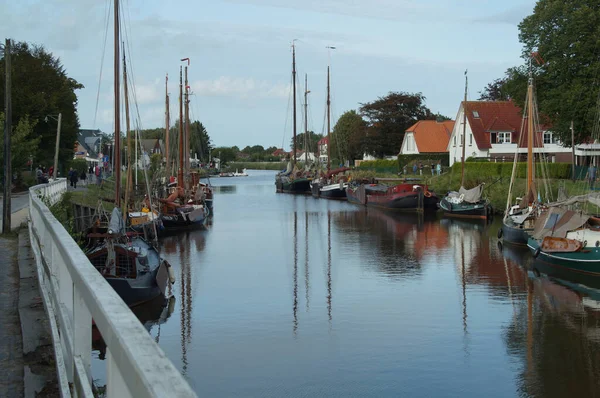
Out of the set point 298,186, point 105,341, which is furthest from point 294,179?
point 105,341

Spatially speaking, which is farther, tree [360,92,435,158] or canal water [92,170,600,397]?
tree [360,92,435,158]

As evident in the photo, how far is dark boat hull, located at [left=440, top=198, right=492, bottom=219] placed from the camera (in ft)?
145

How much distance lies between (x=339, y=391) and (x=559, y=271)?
49.3 feet

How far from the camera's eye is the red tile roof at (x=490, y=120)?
245 ft

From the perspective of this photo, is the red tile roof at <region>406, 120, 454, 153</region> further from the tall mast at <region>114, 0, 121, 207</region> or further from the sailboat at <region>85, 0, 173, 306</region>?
the sailboat at <region>85, 0, 173, 306</region>

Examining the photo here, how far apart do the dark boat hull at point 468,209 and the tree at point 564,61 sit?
26.1 feet

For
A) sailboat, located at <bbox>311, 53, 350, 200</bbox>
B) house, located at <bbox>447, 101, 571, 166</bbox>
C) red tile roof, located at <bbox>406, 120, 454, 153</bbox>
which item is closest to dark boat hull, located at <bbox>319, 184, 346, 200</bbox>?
sailboat, located at <bbox>311, 53, 350, 200</bbox>

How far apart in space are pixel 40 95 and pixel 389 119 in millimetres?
57123

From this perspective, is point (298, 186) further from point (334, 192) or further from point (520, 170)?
point (520, 170)

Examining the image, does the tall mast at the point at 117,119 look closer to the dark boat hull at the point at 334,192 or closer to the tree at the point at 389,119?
the dark boat hull at the point at 334,192

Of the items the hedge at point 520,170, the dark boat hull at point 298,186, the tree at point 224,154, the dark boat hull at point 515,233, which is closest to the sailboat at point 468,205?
the hedge at point 520,170

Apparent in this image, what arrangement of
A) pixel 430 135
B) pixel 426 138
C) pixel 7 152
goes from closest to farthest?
1. pixel 7 152
2. pixel 426 138
3. pixel 430 135

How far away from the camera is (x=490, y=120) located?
76375mm

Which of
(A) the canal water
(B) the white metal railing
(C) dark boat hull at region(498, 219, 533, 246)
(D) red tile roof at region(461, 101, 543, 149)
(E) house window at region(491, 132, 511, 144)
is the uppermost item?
(D) red tile roof at region(461, 101, 543, 149)
